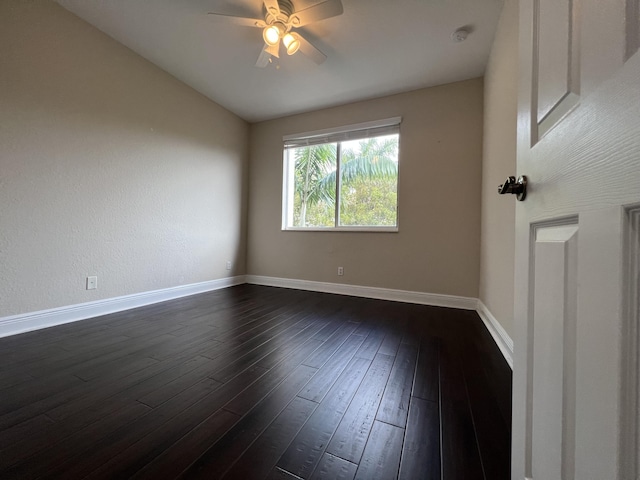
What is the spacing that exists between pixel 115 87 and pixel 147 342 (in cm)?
246

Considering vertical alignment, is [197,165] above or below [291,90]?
below

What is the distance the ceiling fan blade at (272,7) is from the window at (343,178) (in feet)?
5.37

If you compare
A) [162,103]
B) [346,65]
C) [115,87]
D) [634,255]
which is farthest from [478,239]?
Result: [115,87]

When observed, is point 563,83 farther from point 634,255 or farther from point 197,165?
point 197,165

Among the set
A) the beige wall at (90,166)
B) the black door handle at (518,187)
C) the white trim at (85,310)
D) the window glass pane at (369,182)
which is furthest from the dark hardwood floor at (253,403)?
the window glass pane at (369,182)

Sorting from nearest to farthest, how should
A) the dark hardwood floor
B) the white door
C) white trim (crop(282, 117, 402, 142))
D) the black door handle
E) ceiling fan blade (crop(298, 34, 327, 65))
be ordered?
the white door, the black door handle, the dark hardwood floor, ceiling fan blade (crop(298, 34, 327, 65)), white trim (crop(282, 117, 402, 142))

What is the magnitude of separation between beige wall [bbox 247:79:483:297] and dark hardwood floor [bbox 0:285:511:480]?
0.99 meters

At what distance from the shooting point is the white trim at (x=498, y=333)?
1570mm

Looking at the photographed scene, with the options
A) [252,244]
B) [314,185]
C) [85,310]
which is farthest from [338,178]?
[85,310]

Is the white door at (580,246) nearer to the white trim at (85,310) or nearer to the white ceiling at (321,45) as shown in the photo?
the white ceiling at (321,45)

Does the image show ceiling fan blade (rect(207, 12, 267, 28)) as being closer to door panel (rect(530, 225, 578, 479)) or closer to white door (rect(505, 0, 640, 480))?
white door (rect(505, 0, 640, 480))

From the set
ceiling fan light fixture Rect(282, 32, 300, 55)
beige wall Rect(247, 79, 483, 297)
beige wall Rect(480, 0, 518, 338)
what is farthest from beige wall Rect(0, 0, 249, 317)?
beige wall Rect(480, 0, 518, 338)

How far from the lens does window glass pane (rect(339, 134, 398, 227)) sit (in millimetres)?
3189

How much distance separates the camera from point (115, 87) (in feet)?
7.87
